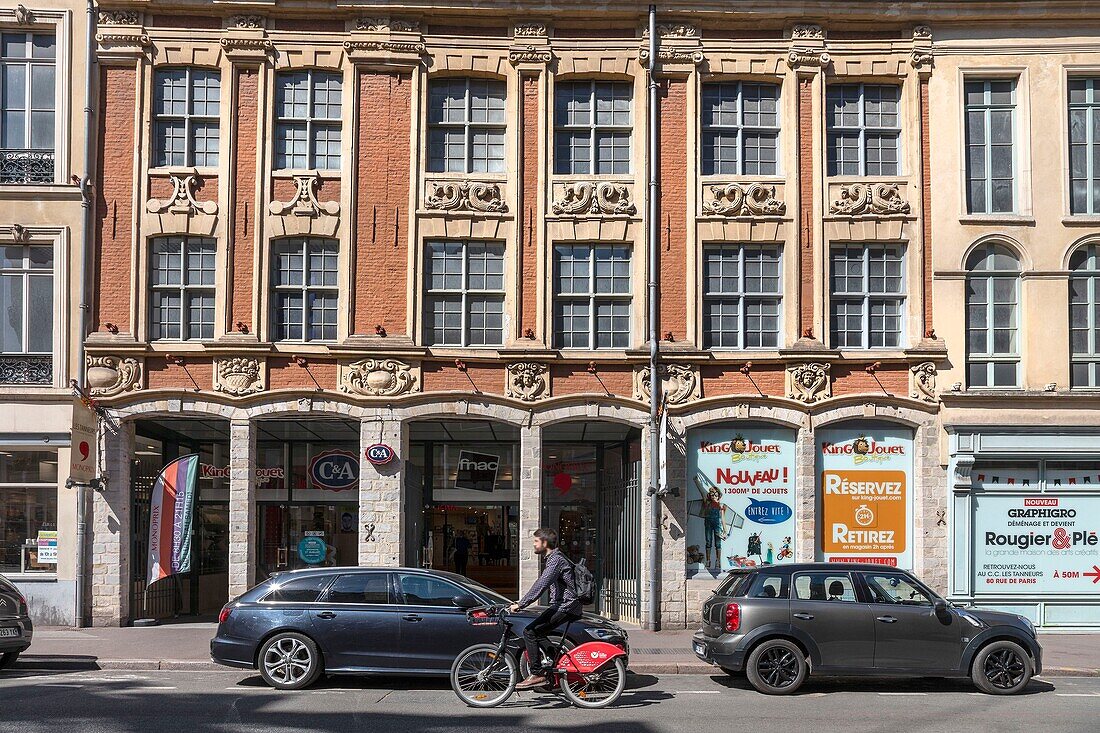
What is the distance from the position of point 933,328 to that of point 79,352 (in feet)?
51.1

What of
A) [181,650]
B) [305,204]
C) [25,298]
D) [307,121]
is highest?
[307,121]

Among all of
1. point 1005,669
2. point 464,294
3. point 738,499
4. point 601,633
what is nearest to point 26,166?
point 464,294

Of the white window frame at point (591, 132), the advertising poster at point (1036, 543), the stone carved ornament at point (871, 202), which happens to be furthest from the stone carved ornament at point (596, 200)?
the advertising poster at point (1036, 543)

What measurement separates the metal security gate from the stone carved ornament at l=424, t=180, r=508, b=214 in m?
5.77

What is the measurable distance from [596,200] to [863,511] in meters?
7.58

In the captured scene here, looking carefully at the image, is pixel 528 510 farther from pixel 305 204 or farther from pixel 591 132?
pixel 591 132

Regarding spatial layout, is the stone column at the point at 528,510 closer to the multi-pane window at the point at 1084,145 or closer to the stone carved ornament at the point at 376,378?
the stone carved ornament at the point at 376,378

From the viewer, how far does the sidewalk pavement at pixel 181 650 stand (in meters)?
15.6

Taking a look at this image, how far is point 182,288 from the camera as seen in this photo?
67.4ft

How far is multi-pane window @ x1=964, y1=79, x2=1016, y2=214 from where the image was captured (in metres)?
21.0

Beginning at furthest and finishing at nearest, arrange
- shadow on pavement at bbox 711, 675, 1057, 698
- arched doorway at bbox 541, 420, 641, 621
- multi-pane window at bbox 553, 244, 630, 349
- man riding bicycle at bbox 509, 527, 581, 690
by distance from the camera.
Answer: arched doorway at bbox 541, 420, 641, 621 < multi-pane window at bbox 553, 244, 630, 349 < shadow on pavement at bbox 711, 675, 1057, 698 < man riding bicycle at bbox 509, 527, 581, 690

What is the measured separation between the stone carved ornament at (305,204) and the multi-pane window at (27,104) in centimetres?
423

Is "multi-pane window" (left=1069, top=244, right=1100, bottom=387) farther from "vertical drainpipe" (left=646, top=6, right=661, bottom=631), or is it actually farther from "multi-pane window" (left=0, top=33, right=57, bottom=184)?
"multi-pane window" (left=0, top=33, right=57, bottom=184)

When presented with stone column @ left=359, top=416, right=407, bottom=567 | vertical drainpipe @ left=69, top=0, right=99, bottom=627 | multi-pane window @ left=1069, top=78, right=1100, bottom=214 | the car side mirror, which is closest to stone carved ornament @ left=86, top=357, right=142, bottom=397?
vertical drainpipe @ left=69, top=0, right=99, bottom=627
